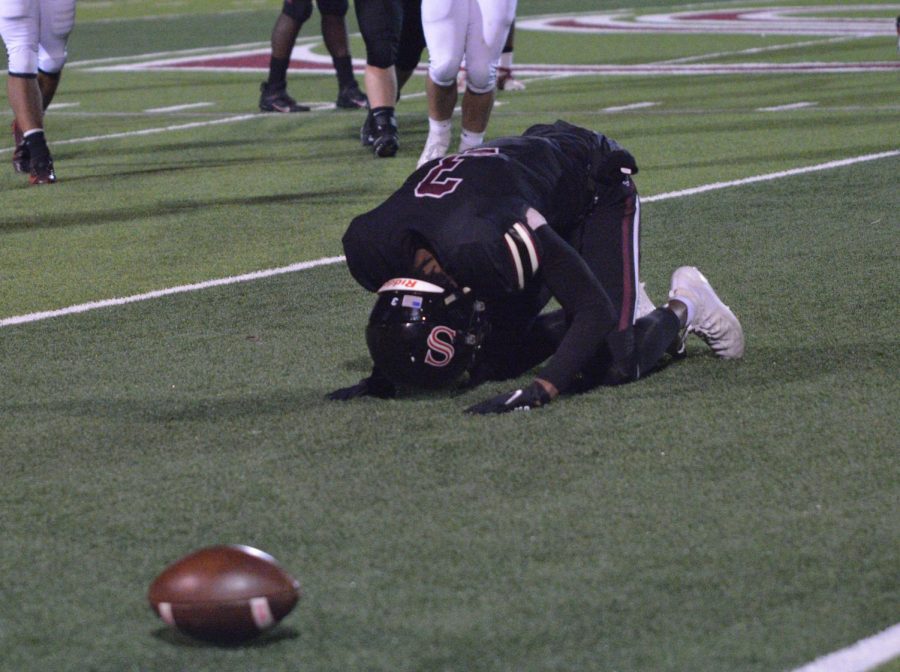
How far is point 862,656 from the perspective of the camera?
294 centimetres

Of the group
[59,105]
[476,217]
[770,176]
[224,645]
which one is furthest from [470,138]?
[59,105]

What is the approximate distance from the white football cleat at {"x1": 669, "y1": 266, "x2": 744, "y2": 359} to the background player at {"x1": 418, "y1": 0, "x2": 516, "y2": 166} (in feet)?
10.0

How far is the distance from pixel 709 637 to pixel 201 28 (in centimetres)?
2277

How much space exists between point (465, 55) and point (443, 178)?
147 inches

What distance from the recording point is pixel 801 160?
9352mm

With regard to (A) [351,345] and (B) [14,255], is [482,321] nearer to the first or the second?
(A) [351,345]

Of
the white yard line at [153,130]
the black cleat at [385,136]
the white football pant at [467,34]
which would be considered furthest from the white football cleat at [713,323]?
the white yard line at [153,130]

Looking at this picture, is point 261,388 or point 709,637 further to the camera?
point 261,388

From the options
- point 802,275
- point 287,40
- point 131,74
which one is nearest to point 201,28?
point 131,74

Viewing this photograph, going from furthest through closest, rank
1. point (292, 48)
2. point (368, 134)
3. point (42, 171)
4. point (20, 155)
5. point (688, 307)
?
point (292, 48)
point (368, 134)
point (20, 155)
point (42, 171)
point (688, 307)

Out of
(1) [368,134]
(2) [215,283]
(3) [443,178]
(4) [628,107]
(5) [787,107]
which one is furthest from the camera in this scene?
(4) [628,107]

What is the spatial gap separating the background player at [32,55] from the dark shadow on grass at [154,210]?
2.98 feet

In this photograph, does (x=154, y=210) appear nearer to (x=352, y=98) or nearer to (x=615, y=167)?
(x=615, y=167)

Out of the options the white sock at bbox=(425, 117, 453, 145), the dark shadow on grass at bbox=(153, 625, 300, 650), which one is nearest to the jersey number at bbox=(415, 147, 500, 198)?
the dark shadow on grass at bbox=(153, 625, 300, 650)
